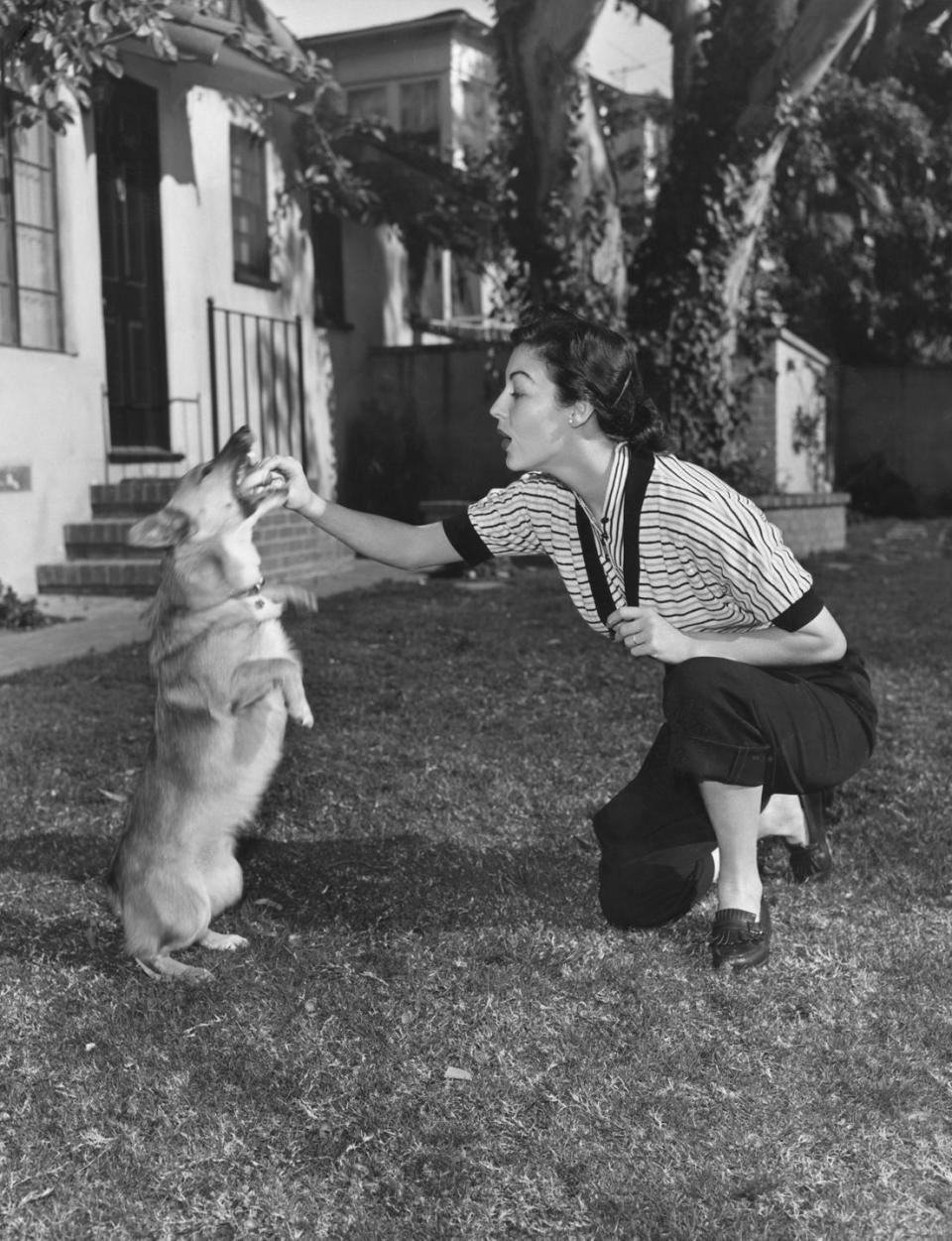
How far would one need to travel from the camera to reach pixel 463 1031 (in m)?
3.21

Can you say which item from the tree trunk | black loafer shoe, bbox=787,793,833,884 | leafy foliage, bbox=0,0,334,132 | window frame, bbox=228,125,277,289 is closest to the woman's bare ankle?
black loafer shoe, bbox=787,793,833,884

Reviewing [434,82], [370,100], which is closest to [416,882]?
[434,82]

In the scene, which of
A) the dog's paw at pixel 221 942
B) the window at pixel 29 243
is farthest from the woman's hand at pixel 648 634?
the window at pixel 29 243

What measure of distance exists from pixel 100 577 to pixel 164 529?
6.74 m

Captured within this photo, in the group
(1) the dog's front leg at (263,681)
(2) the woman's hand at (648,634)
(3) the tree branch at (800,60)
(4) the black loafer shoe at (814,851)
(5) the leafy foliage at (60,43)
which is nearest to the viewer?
(2) the woman's hand at (648,634)

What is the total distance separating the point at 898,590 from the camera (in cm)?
1039

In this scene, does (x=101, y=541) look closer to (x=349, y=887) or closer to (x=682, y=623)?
(x=349, y=887)

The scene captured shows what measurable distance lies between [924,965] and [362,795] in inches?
90.5

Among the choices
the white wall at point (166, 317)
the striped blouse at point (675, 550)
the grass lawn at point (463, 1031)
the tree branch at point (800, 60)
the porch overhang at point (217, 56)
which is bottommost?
the grass lawn at point (463, 1031)

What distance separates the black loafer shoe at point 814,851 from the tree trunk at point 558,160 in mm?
9599

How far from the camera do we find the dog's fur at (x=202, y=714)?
353 cm

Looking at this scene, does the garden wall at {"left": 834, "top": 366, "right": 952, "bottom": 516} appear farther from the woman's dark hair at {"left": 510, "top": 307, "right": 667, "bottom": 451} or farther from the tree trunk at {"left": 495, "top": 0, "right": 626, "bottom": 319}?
the woman's dark hair at {"left": 510, "top": 307, "right": 667, "bottom": 451}

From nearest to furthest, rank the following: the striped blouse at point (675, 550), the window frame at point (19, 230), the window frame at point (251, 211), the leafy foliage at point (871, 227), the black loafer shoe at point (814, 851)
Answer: the striped blouse at point (675, 550)
the black loafer shoe at point (814, 851)
the window frame at point (19, 230)
the window frame at point (251, 211)
the leafy foliage at point (871, 227)

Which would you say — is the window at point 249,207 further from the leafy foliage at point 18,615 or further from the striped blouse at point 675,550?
A: the striped blouse at point 675,550
